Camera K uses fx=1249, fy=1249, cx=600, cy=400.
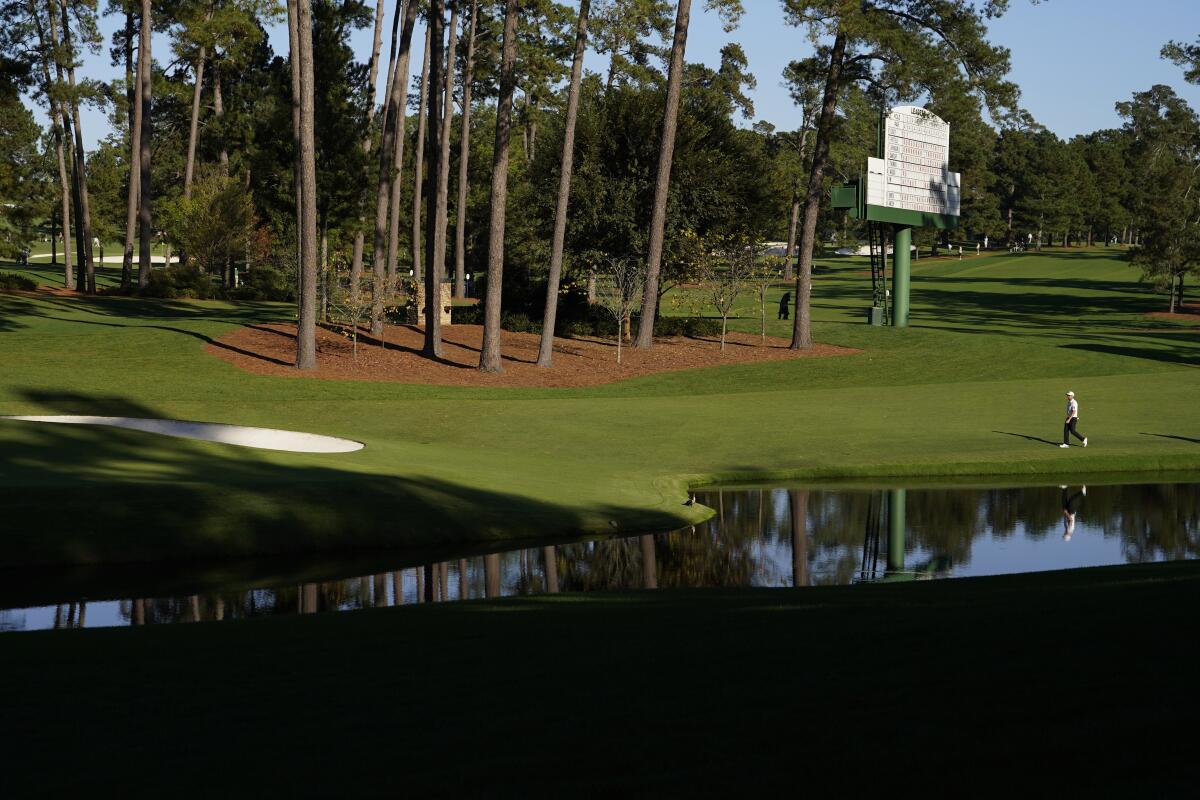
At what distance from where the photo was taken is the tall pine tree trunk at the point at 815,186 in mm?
47156

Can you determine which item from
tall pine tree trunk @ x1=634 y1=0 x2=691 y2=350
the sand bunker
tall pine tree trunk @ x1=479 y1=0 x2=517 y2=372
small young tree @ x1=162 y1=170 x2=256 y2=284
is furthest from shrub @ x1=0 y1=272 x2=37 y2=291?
the sand bunker

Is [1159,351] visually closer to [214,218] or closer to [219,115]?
[214,218]

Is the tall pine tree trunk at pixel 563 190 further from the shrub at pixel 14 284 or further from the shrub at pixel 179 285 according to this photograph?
the shrub at pixel 14 284

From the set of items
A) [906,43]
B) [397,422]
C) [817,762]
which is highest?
[906,43]

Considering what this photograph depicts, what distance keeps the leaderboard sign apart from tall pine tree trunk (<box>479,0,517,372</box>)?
17.1 metres

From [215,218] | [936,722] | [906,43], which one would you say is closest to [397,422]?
[906,43]

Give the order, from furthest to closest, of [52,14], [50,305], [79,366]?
1. [52,14]
2. [50,305]
3. [79,366]

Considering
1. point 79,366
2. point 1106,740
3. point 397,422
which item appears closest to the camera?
point 1106,740

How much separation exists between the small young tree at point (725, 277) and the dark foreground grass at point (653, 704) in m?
38.6

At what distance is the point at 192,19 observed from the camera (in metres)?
48.2

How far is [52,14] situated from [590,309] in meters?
29.7

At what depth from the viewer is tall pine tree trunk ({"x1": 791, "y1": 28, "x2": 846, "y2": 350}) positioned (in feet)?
155

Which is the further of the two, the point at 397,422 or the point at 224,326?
the point at 224,326

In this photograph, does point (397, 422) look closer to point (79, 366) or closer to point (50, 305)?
point (79, 366)
